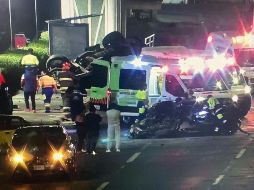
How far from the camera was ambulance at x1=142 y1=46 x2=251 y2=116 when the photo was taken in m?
21.3

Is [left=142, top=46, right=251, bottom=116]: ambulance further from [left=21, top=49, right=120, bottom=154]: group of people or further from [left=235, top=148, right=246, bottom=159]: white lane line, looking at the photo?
[left=235, top=148, right=246, bottom=159]: white lane line

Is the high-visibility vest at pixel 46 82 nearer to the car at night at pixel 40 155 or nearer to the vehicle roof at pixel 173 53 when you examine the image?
the vehicle roof at pixel 173 53

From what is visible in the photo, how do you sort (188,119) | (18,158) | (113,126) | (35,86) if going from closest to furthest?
(18,158) < (113,126) < (188,119) < (35,86)

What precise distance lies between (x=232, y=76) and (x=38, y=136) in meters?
10.7

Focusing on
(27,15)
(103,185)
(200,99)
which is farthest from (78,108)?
(27,15)

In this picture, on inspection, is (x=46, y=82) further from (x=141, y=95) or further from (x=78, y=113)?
(x=78, y=113)

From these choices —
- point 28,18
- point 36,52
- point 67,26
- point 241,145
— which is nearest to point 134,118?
A: point 241,145

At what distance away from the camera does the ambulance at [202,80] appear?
21266 mm

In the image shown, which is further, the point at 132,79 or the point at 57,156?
the point at 132,79

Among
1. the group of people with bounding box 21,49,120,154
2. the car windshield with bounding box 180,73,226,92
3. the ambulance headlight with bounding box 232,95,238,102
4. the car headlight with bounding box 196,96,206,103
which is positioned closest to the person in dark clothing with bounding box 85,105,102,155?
the group of people with bounding box 21,49,120,154

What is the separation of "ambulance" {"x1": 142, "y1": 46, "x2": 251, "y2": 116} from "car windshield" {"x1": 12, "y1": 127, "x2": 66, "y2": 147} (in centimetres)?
677

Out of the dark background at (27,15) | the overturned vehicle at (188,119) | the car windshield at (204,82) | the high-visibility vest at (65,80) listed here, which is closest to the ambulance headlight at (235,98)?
the car windshield at (204,82)

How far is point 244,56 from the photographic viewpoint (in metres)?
31.9

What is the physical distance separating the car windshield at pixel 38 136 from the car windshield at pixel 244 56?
58.6ft
